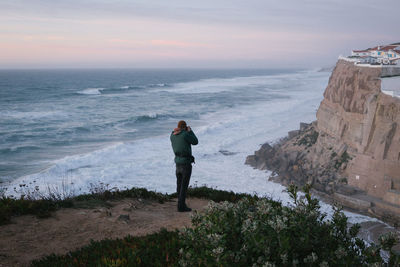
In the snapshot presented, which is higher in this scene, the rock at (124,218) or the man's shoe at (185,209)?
the rock at (124,218)

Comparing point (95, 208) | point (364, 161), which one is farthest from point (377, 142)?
point (95, 208)

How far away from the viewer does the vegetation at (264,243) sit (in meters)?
3.21

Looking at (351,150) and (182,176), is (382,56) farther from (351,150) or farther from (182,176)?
(182,176)

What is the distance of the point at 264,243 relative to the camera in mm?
3205

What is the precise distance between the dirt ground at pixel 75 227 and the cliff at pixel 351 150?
9.24 meters

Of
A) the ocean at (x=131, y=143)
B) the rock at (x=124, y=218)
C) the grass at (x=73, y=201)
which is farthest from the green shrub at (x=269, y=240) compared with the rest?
the ocean at (x=131, y=143)

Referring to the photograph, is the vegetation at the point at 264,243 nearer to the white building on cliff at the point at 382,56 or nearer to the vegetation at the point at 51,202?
the vegetation at the point at 51,202

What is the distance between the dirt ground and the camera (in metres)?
5.46

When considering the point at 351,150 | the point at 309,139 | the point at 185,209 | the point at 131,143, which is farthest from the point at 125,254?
the point at 131,143

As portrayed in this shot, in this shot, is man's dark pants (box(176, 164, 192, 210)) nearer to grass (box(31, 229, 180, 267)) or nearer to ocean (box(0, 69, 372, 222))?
grass (box(31, 229, 180, 267))

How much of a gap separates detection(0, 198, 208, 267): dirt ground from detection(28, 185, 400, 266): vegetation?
1344mm

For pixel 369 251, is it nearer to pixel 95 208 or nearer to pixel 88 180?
pixel 95 208

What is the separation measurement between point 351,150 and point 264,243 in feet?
62.7

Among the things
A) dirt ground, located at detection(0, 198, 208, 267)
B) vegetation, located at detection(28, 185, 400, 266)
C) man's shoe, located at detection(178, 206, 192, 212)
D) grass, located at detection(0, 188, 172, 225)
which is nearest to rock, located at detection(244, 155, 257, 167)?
grass, located at detection(0, 188, 172, 225)
